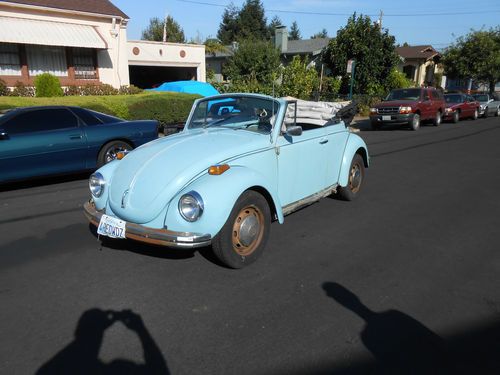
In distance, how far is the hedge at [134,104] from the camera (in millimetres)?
13836

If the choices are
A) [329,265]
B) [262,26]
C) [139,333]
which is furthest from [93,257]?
[262,26]

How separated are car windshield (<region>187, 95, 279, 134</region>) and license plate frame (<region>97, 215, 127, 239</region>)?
5.99 ft

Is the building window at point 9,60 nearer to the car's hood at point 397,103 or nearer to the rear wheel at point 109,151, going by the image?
the rear wheel at point 109,151

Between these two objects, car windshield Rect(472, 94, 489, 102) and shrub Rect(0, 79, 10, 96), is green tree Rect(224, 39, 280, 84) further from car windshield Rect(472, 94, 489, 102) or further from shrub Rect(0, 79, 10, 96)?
shrub Rect(0, 79, 10, 96)

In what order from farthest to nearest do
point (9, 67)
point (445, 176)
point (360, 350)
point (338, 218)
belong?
point (9, 67), point (445, 176), point (338, 218), point (360, 350)

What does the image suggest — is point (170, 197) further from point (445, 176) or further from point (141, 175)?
point (445, 176)

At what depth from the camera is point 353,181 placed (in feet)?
21.4

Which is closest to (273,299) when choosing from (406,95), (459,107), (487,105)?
(406,95)

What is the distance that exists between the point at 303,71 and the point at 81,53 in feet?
37.7

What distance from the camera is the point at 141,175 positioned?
4.01 m

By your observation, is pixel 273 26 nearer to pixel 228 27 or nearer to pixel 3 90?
pixel 228 27

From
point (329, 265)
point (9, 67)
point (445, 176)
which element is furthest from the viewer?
point (9, 67)

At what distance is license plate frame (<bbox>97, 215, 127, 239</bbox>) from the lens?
383 cm

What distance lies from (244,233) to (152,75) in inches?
1119
